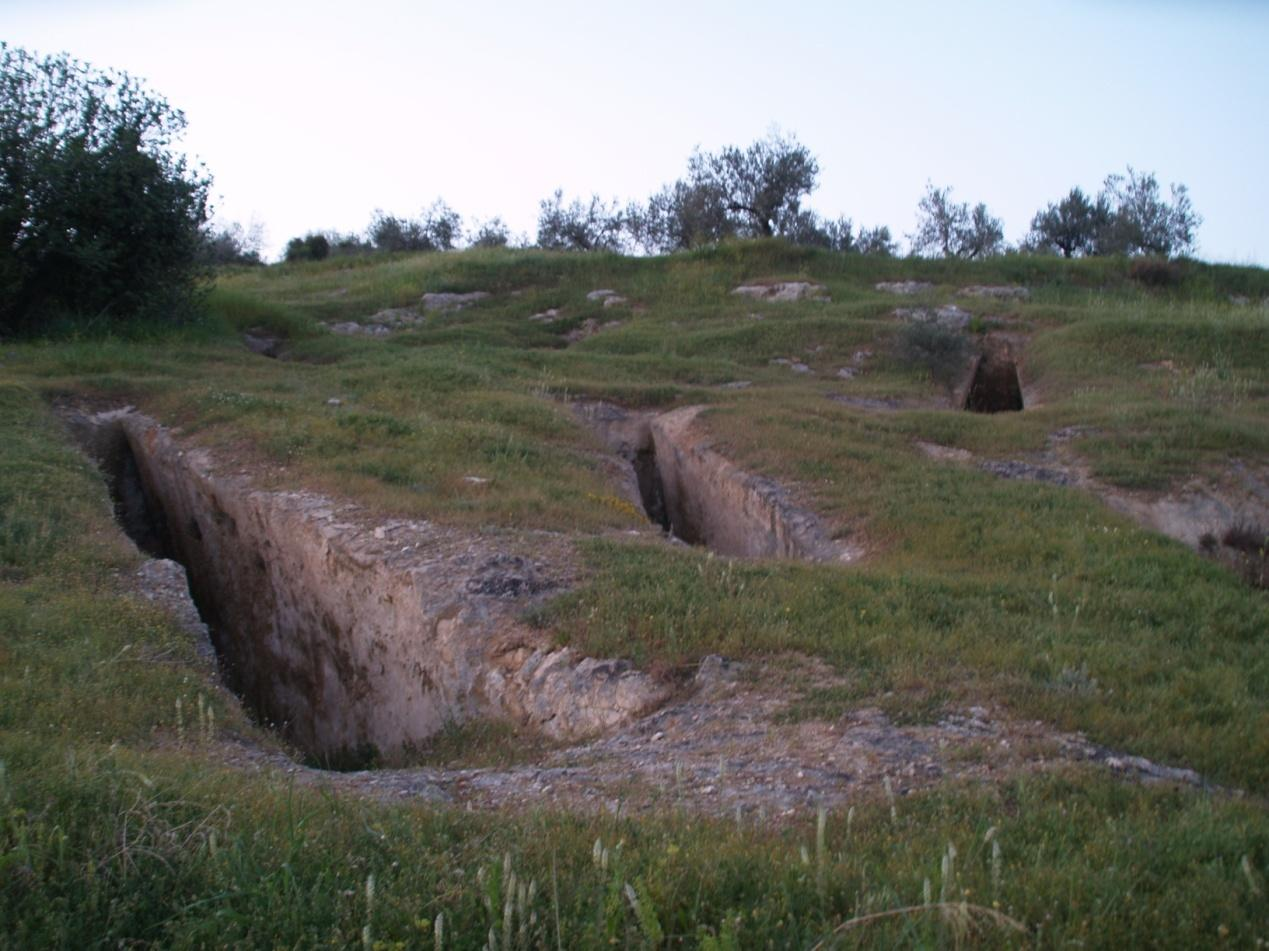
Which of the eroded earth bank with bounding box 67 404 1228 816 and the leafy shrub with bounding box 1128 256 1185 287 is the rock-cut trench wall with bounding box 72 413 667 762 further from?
the leafy shrub with bounding box 1128 256 1185 287

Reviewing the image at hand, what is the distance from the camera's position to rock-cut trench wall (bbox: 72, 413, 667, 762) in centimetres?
673

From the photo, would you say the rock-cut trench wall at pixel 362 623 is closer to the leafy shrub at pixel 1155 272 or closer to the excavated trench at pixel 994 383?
the excavated trench at pixel 994 383

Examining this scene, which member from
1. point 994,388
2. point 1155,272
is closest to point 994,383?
point 994,388

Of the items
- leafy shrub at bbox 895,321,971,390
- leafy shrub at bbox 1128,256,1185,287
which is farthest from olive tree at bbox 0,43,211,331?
leafy shrub at bbox 1128,256,1185,287

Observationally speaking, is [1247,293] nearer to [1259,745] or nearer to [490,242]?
[1259,745]

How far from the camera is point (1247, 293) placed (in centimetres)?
2383

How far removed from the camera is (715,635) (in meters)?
6.68

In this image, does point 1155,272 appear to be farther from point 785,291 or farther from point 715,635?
point 715,635

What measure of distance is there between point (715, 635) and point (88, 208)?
13.7 m

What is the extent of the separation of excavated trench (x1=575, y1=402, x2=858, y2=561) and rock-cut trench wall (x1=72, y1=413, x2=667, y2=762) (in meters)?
3.04

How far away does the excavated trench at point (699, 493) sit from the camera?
10305mm

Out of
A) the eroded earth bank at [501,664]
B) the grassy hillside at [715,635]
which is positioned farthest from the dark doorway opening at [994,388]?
the eroded earth bank at [501,664]

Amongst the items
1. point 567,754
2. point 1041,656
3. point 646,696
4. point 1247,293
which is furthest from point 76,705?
point 1247,293

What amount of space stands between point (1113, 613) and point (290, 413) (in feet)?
28.3
